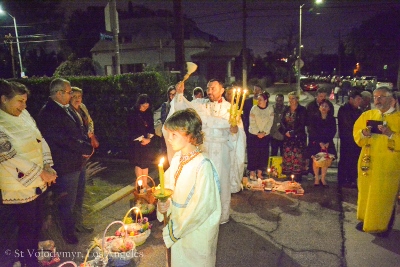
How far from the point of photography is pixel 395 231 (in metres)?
4.93

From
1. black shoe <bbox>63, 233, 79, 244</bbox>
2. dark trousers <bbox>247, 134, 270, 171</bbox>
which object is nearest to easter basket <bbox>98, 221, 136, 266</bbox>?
black shoe <bbox>63, 233, 79, 244</bbox>

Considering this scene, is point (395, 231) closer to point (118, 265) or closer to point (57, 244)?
point (118, 265)

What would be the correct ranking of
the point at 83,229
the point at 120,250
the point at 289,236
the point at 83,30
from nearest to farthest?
the point at 120,250 < the point at 289,236 < the point at 83,229 < the point at 83,30

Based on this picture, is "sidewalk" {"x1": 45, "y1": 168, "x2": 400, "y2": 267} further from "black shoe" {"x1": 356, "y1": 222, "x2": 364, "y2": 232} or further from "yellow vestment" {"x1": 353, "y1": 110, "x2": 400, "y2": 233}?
"yellow vestment" {"x1": 353, "y1": 110, "x2": 400, "y2": 233}

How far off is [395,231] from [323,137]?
7.90ft

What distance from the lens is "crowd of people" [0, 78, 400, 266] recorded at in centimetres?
273

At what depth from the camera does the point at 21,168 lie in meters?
3.57

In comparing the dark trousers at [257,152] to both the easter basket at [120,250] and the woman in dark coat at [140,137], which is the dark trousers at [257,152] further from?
the easter basket at [120,250]

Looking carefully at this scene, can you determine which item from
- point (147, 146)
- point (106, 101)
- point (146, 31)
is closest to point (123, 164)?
point (106, 101)

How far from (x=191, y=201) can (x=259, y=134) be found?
467cm

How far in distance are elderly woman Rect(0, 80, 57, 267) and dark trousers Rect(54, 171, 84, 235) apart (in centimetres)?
56

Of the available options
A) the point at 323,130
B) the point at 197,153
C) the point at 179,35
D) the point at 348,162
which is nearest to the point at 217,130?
the point at 197,153

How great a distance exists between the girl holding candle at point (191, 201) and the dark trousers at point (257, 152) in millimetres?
4582

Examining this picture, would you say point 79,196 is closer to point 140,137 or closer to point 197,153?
point 140,137
